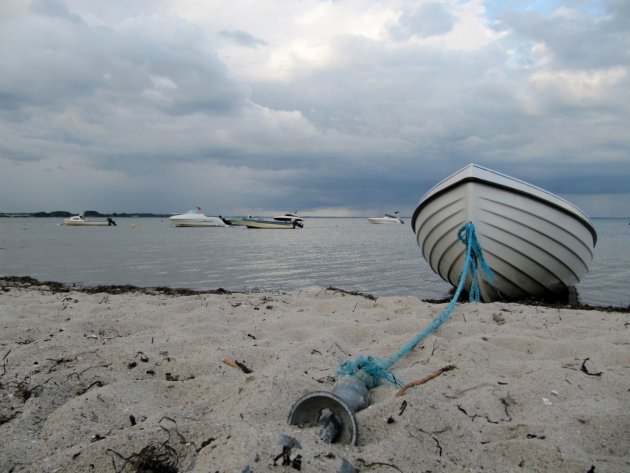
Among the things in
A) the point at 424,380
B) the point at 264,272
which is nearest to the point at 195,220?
the point at 264,272

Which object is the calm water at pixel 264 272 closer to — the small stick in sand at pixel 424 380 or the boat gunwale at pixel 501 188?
the boat gunwale at pixel 501 188

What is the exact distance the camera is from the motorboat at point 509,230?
540cm

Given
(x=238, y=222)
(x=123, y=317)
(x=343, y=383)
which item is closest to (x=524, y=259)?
(x=343, y=383)

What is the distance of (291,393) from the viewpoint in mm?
2184

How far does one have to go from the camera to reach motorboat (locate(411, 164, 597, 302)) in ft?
17.7

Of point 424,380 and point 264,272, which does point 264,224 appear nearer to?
point 264,272

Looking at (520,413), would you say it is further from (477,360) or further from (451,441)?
(477,360)

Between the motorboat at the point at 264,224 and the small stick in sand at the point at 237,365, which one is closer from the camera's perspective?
the small stick in sand at the point at 237,365

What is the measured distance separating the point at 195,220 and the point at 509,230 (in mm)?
45077

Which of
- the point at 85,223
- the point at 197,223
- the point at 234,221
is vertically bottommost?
the point at 85,223

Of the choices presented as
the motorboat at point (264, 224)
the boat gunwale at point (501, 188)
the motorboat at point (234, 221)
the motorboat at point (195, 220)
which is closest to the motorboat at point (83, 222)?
the motorboat at point (195, 220)

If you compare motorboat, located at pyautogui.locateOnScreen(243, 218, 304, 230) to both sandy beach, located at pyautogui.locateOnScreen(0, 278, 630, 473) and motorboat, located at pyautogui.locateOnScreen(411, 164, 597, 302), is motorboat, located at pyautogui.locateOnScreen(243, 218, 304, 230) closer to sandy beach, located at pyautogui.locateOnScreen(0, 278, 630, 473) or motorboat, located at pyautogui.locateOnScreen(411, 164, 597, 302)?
motorboat, located at pyautogui.locateOnScreen(411, 164, 597, 302)

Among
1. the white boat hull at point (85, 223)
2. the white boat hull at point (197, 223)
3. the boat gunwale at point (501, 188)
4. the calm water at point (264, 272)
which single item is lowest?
the calm water at point (264, 272)

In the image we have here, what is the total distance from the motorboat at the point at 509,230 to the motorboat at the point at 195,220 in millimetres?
43552
